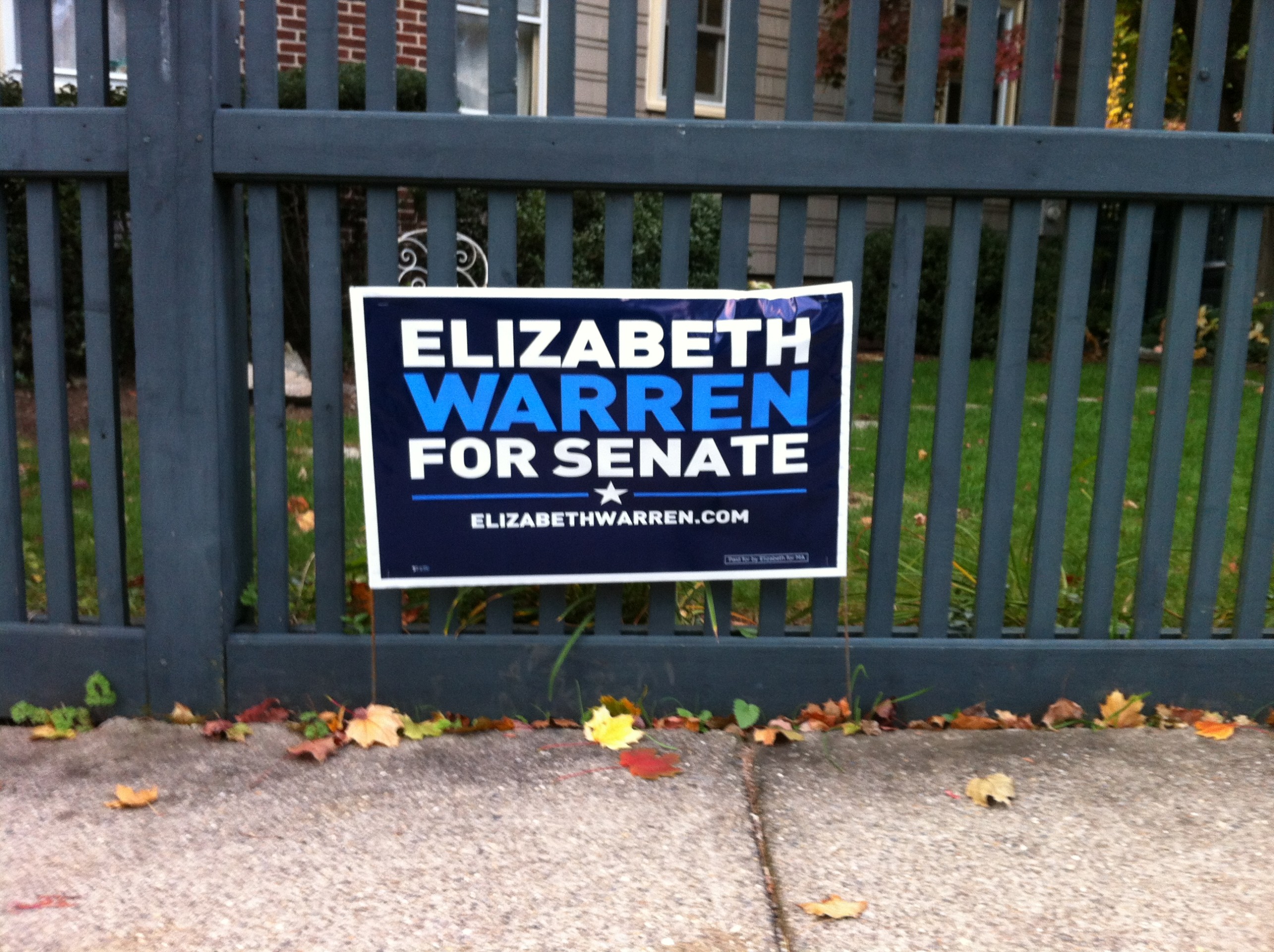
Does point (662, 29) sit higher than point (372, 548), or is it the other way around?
point (662, 29)

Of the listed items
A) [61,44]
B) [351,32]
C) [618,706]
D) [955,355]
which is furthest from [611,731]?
[61,44]

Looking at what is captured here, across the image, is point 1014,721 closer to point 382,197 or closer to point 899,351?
point 899,351

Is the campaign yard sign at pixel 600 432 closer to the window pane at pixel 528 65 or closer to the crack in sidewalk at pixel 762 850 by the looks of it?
the crack in sidewalk at pixel 762 850

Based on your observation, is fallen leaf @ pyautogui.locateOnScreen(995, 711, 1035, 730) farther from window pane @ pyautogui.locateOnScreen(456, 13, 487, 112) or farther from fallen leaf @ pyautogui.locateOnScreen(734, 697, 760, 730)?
window pane @ pyautogui.locateOnScreen(456, 13, 487, 112)

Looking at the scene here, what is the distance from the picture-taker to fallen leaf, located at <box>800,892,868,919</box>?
2.02 meters

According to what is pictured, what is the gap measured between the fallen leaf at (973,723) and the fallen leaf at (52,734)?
211 cm

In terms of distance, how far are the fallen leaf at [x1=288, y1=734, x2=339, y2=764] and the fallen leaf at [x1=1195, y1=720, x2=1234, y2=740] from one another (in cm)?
207

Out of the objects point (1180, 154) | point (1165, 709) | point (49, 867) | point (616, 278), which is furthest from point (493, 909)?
point (1180, 154)

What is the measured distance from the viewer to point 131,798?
2383mm

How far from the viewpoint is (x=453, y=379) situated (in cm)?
263

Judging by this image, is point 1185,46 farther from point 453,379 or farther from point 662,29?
point 453,379

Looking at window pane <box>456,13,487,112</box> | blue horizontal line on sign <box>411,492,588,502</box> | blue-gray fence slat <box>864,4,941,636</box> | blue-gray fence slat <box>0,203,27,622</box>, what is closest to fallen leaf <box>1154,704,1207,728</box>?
blue-gray fence slat <box>864,4,941,636</box>

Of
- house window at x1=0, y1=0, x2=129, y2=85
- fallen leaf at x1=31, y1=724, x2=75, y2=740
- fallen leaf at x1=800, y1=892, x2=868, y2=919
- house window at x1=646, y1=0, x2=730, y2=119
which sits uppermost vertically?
house window at x1=646, y1=0, x2=730, y2=119

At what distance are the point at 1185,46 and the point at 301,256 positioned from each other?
11578mm
